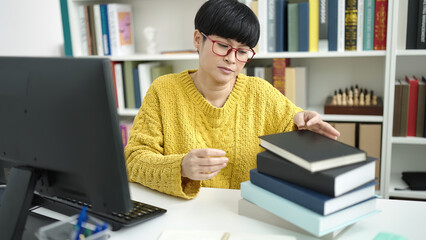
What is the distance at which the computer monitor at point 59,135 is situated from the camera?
72 cm

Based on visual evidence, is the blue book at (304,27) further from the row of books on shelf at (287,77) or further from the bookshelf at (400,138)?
the bookshelf at (400,138)

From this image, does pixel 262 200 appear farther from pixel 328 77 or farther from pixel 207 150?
pixel 328 77

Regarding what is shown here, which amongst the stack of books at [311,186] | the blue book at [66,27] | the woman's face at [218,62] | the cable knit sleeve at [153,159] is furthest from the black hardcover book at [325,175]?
the blue book at [66,27]

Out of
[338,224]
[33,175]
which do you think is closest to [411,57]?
[338,224]

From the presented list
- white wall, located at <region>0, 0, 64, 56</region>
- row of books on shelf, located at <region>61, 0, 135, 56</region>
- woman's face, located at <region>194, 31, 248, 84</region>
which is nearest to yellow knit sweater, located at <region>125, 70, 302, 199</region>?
woman's face, located at <region>194, 31, 248, 84</region>

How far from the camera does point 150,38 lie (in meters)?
2.44

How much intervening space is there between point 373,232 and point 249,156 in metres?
0.55

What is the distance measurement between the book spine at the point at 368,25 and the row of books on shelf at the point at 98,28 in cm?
140

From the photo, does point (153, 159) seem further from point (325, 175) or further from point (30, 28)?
point (30, 28)

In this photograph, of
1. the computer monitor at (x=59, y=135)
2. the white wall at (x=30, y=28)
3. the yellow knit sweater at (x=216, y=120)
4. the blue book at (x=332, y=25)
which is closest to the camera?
the computer monitor at (x=59, y=135)

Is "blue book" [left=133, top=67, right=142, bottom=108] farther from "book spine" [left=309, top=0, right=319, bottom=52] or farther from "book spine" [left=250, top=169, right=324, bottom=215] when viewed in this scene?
"book spine" [left=250, top=169, right=324, bottom=215]

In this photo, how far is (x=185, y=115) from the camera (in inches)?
53.2

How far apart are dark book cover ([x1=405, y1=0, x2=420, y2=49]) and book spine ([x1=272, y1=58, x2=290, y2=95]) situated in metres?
0.61

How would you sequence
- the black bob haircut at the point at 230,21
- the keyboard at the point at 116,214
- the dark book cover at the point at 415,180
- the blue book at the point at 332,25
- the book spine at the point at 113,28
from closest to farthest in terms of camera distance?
the keyboard at the point at 116,214 → the black bob haircut at the point at 230,21 → the blue book at the point at 332,25 → the dark book cover at the point at 415,180 → the book spine at the point at 113,28
